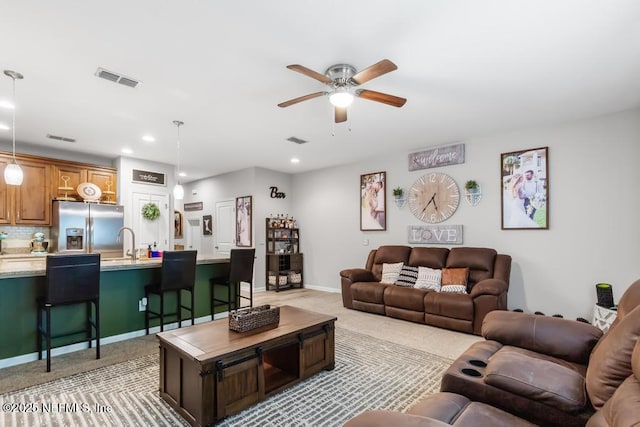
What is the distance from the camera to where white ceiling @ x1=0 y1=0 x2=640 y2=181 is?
2.13m

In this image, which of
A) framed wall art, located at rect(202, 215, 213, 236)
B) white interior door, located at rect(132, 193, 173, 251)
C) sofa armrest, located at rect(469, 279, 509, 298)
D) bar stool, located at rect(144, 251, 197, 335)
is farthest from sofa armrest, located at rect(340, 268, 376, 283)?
framed wall art, located at rect(202, 215, 213, 236)

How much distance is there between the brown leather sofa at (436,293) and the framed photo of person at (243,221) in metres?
2.66

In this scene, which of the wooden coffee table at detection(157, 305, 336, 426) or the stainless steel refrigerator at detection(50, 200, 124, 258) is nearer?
the wooden coffee table at detection(157, 305, 336, 426)

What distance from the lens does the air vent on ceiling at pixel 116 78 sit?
9.43 feet

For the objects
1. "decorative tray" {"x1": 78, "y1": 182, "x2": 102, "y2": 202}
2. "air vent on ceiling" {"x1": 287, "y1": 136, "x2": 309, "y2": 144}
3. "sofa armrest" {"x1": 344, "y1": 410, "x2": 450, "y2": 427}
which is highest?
"air vent on ceiling" {"x1": 287, "y1": 136, "x2": 309, "y2": 144}

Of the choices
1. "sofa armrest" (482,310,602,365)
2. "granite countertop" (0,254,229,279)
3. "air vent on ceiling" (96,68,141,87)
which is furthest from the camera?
"granite countertop" (0,254,229,279)

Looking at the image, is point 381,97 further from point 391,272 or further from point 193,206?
point 193,206

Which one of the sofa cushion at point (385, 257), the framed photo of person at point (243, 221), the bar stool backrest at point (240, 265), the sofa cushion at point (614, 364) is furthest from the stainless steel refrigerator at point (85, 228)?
the sofa cushion at point (614, 364)

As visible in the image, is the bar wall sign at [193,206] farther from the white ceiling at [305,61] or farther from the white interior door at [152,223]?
the white ceiling at [305,61]

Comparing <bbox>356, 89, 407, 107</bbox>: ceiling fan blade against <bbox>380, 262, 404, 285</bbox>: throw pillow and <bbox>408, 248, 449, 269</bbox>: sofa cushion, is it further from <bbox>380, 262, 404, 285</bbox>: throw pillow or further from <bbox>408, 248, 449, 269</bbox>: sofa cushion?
<bbox>380, 262, 404, 285</bbox>: throw pillow

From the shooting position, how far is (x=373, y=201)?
6230 mm

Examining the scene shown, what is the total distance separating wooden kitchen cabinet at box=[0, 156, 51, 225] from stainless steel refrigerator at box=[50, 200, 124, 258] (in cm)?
17

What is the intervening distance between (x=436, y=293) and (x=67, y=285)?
422cm

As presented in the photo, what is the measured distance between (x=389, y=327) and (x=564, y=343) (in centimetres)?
243
